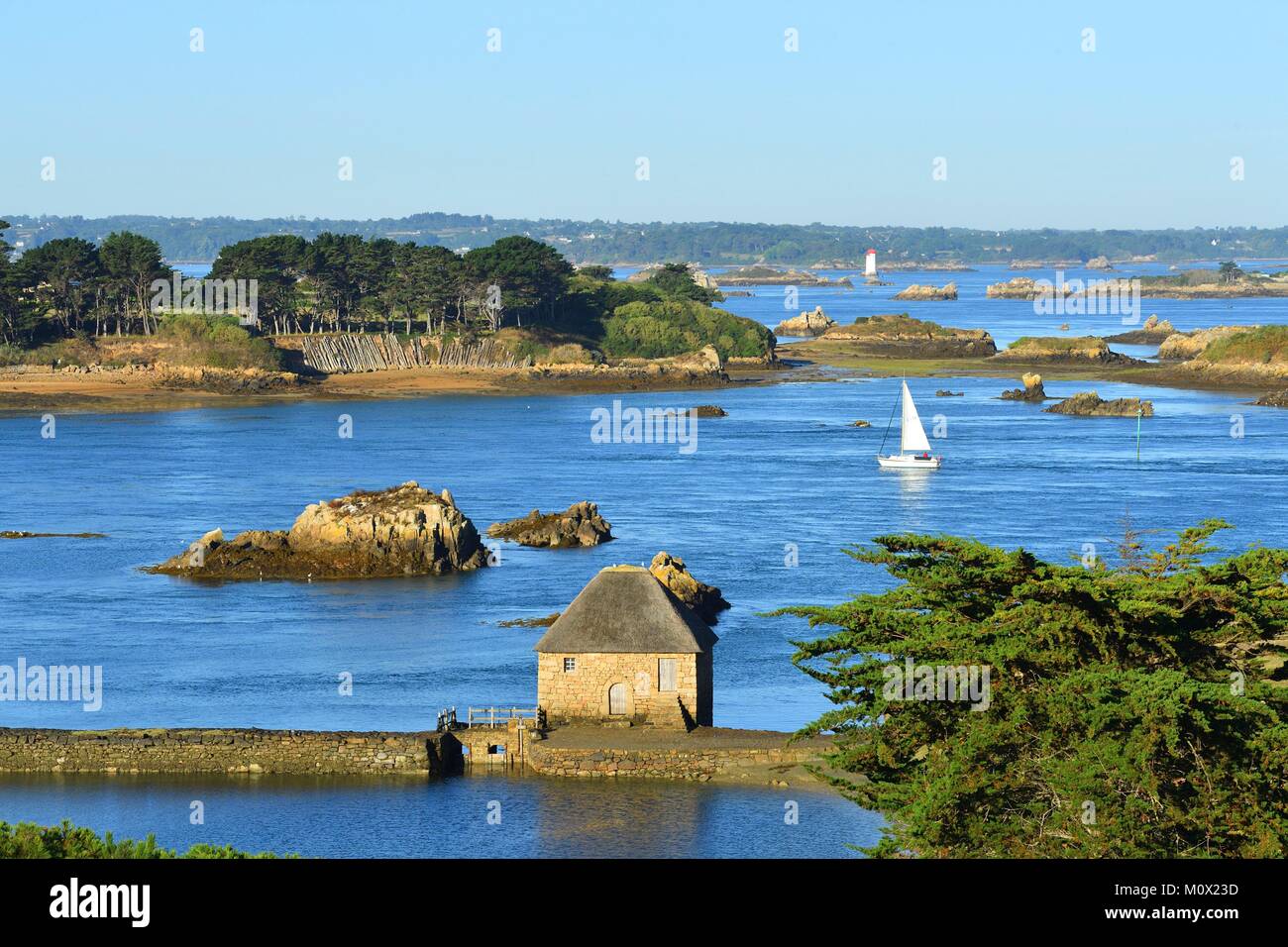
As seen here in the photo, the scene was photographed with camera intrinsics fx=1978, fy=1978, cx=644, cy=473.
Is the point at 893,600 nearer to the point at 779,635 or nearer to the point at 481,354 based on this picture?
the point at 779,635

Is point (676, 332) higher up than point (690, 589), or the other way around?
point (676, 332)

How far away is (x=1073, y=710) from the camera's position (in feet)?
81.4

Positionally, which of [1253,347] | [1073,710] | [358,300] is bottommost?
[1073,710]

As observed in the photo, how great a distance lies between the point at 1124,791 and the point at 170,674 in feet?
112

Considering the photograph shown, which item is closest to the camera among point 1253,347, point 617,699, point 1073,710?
point 1073,710

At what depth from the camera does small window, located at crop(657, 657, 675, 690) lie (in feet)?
136

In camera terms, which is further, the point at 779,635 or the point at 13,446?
the point at 13,446

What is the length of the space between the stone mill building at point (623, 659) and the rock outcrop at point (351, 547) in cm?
2987

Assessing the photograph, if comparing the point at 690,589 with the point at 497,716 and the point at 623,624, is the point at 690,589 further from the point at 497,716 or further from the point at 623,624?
the point at 623,624

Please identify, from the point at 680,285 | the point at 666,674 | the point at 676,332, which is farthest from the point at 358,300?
the point at 666,674

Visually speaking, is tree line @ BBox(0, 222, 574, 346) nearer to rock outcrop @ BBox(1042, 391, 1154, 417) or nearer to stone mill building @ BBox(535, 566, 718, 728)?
rock outcrop @ BBox(1042, 391, 1154, 417)

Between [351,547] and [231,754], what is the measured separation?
103 feet
